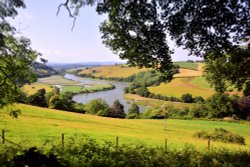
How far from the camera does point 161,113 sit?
8275 cm

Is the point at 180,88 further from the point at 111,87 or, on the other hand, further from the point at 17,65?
the point at 17,65

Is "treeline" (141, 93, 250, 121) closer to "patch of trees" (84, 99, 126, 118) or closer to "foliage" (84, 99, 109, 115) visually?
"patch of trees" (84, 99, 126, 118)

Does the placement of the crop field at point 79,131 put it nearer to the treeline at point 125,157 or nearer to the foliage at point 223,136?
the foliage at point 223,136

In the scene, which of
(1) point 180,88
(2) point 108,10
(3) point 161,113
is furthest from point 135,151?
(1) point 180,88

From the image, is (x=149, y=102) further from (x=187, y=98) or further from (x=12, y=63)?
(x=12, y=63)

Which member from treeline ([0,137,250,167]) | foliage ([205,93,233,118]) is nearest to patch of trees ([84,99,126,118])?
foliage ([205,93,233,118])

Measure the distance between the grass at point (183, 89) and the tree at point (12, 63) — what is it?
342 ft

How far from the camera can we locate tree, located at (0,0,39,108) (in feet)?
43.9

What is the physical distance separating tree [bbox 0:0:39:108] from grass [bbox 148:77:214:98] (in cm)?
10434

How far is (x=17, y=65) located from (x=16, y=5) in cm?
354

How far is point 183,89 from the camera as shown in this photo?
126500mm

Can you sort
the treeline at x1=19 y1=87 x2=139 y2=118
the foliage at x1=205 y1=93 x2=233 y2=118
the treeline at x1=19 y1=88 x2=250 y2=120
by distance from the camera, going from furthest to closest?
the foliage at x1=205 y1=93 x2=233 y2=118 → the treeline at x1=19 y1=88 x2=250 y2=120 → the treeline at x1=19 y1=87 x2=139 y2=118

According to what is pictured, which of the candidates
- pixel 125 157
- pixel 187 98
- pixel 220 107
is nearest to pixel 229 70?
pixel 125 157

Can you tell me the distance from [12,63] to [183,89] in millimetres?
116099
